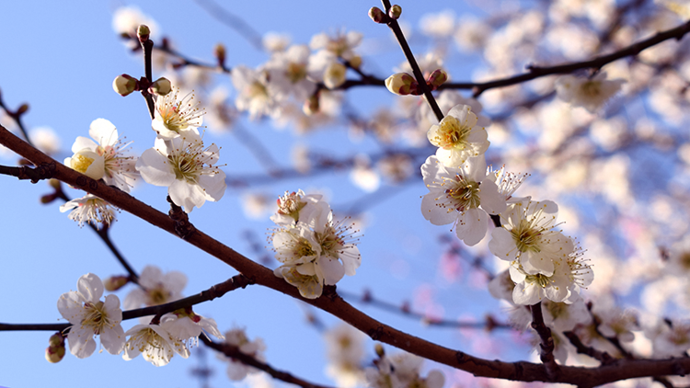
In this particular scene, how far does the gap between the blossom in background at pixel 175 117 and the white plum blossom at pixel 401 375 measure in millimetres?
1190

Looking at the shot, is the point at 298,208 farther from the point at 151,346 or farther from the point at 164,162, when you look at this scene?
the point at 151,346

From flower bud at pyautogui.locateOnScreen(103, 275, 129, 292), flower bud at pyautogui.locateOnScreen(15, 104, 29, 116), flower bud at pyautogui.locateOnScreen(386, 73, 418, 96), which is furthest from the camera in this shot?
flower bud at pyautogui.locateOnScreen(15, 104, 29, 116)


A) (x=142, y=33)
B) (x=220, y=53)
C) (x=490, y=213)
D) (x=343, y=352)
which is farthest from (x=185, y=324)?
(x=343, y=352)

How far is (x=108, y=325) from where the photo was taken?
4.05 feet

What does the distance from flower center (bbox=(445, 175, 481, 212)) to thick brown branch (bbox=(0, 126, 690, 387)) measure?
398mm

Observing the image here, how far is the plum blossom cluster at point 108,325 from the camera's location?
1.20 meters

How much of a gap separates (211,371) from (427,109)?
220cm

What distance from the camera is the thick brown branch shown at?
104 cm

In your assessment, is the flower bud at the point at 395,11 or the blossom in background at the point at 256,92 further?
the blossom in background at the point at 256,92

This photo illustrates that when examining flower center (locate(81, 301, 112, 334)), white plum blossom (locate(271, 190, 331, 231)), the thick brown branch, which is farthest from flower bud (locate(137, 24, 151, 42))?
flower center (locate(81, 301, 112, 334))

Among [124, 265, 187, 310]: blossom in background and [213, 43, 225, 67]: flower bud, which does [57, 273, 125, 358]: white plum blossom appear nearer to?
[124, 265, 187, 310]: blossom in background

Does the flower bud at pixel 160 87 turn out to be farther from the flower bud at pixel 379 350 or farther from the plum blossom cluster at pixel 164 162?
the flower bud at pixel 379 350

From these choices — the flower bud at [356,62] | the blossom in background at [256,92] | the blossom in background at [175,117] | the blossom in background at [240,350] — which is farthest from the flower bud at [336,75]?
the blossom in background at [240,350]

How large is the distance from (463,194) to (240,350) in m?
1.13
